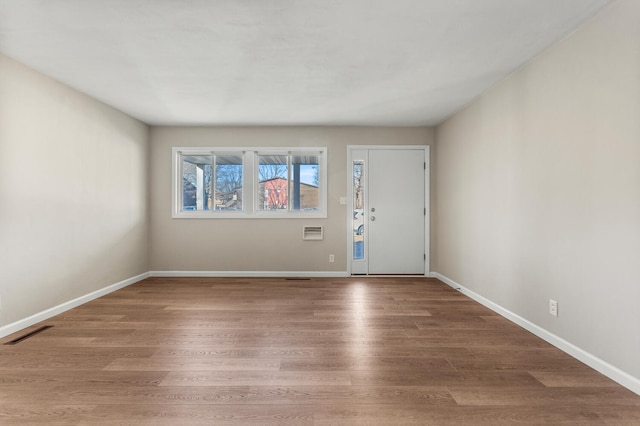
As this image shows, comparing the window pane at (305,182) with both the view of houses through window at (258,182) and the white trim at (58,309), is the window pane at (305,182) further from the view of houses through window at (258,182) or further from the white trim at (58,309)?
the white trim at (58,309)

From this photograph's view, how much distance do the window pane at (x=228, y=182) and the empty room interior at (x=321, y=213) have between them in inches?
2.1

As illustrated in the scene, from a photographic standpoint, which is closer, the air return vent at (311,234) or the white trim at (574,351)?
the white trim at (574,351)

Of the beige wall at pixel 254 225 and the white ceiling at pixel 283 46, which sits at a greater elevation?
the white ceiling at pixel 283 46

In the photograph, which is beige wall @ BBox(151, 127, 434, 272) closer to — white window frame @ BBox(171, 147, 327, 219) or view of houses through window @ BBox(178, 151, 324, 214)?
white window frame @ BBox(171, 147, 327, 219)

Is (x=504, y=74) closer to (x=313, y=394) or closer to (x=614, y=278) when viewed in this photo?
(x=614, y=278)

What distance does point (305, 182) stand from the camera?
5359 mm

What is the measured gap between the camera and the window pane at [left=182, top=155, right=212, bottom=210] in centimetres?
536

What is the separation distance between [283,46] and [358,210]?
3.09 metres

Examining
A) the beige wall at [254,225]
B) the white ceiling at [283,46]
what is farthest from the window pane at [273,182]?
the white ceiling at [283,46]

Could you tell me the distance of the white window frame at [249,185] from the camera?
5246 mm

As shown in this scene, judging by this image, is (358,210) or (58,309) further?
(358,210)

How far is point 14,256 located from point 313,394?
3002 mm

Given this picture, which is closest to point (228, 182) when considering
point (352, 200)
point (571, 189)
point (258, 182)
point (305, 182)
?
point (258, 182)

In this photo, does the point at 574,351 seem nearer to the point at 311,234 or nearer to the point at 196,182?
the point at 311,234
